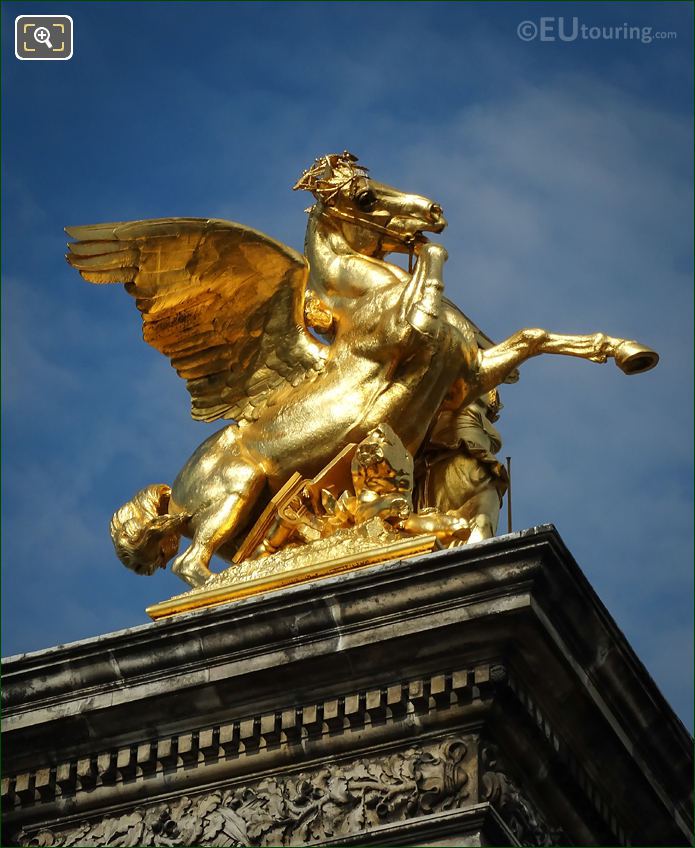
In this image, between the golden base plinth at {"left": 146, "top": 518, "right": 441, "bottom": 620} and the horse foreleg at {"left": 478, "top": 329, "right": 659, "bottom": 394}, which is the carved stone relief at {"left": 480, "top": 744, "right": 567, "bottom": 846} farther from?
the horse foreleg at {"left": 478, "top": 329, "right": 659, "bottom": 394}

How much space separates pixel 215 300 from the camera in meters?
15.7

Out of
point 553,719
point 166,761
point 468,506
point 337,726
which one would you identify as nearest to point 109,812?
point 166,761

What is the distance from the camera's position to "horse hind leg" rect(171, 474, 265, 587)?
48.1 feet

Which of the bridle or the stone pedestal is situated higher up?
the bridle

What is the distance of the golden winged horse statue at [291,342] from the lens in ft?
48.5

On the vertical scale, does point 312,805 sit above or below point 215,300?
below

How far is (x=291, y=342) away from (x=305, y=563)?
2255 millimetres

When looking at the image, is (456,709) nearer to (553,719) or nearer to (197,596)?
(553,719)

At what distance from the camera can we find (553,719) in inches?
494

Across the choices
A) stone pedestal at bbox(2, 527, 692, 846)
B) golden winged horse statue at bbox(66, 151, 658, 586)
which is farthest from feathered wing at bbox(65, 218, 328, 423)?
stone pedestal at bbox(2, 527, 692, 846)

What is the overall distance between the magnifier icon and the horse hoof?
592 cm

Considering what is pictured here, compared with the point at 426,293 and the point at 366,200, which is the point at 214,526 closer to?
the point at 426,293

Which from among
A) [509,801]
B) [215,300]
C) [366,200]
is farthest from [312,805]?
[366,200]

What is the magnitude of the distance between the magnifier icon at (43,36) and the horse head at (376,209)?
331 centimetres
